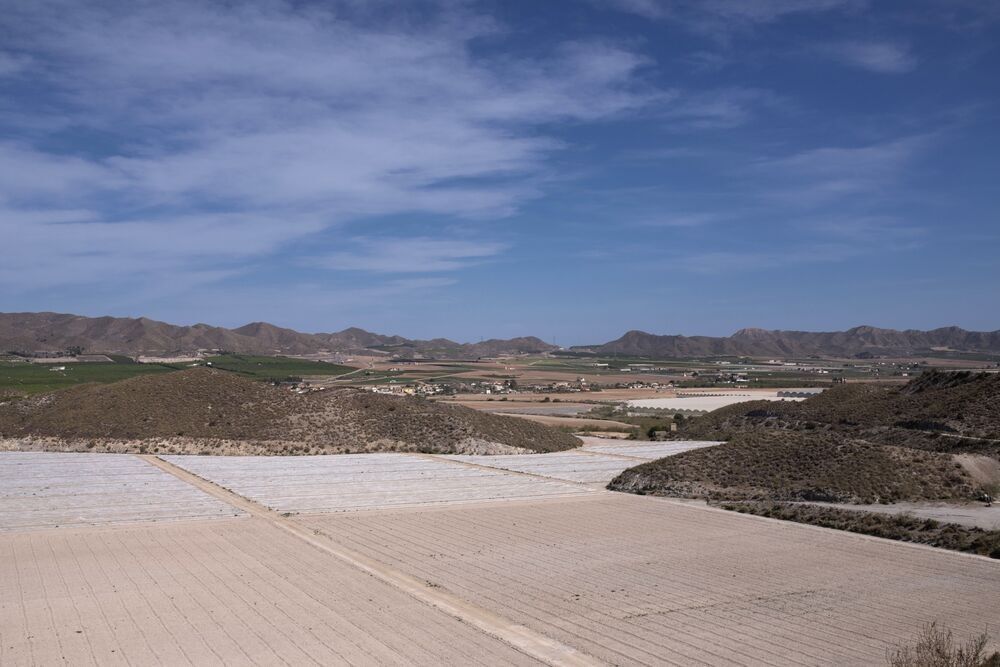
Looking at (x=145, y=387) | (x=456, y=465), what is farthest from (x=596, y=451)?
(x=145, y=387)

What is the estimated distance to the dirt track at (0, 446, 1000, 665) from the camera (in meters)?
12.3

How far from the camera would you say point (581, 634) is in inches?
512

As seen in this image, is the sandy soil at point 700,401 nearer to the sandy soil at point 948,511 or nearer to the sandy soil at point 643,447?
the sandy soil at point 643,447

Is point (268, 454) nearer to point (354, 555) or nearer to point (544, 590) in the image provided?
point (354, 555)

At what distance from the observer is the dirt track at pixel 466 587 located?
40.4ft

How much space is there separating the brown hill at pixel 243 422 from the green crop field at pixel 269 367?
60.0m

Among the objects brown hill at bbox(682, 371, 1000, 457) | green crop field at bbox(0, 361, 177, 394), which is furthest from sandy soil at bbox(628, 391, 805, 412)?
green crop field at bbox(0, 361, 177, 394)

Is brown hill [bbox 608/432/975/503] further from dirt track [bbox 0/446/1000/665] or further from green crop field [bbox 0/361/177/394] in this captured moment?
green crop field [bbox 0/361/177/394]

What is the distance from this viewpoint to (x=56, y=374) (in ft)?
320

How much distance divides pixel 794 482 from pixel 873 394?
2823 centimetres

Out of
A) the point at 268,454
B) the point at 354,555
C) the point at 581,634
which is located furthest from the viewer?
the point at 268,454

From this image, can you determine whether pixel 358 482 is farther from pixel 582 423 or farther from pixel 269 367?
pixel 269 367

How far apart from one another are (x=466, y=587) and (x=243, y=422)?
33391 millimetres

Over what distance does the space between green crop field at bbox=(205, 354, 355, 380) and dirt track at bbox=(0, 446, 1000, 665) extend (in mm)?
90551
